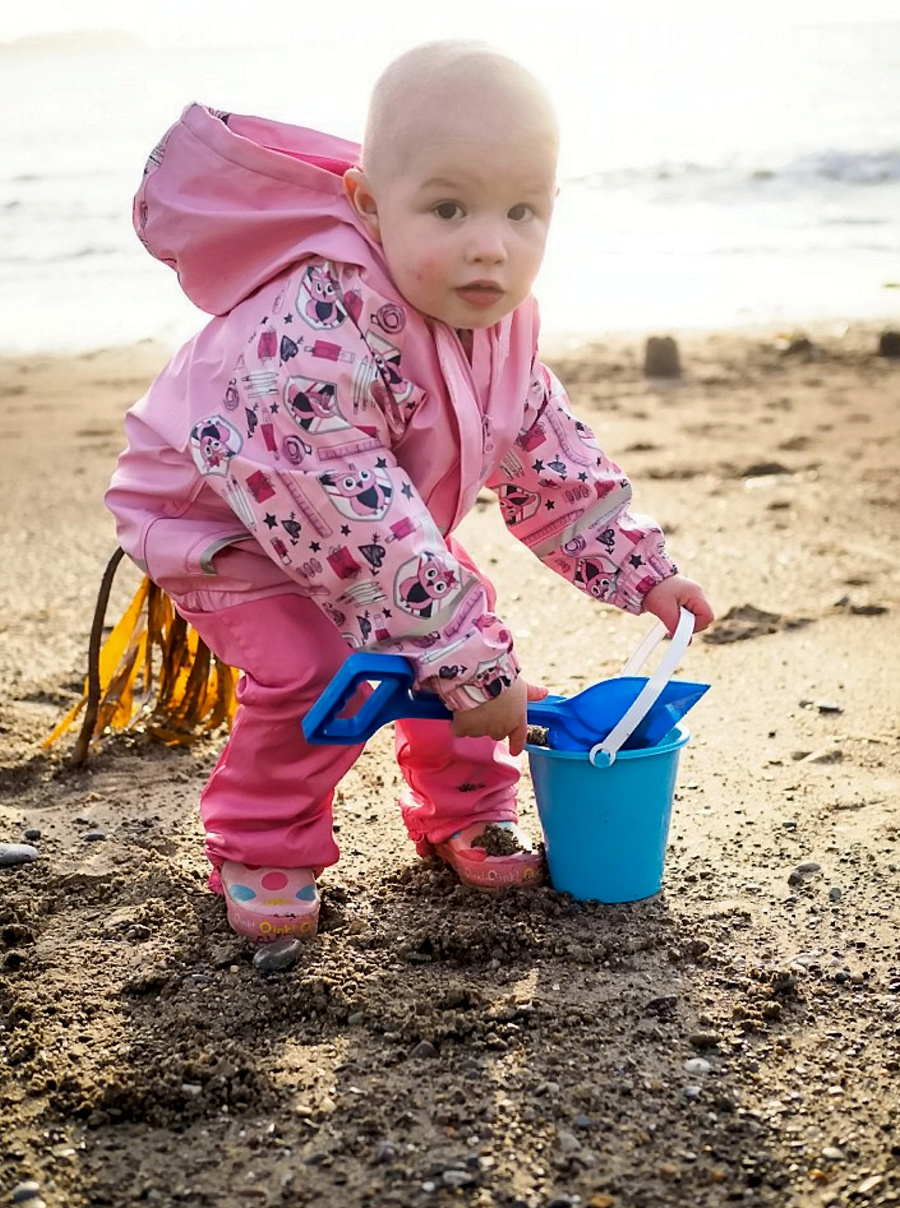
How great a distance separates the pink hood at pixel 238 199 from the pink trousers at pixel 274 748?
52cm

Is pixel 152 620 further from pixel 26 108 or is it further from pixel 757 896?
pixel 26 108

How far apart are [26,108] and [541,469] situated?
902 inches

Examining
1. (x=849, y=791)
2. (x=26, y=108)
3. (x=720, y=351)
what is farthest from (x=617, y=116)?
(x=849, y=791)

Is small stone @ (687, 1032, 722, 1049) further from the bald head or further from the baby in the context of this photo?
the bald head

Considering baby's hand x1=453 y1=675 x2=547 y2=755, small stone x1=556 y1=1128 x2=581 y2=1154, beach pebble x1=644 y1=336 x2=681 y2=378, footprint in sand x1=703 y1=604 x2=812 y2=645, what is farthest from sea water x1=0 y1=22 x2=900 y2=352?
small stone x1=556 y1=1128 x2=581 y2=1154

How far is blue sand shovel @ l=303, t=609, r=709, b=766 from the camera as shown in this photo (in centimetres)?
210

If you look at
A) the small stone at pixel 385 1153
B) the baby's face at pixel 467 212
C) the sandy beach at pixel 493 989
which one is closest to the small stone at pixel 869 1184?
the sandy beach at pixel 493 989

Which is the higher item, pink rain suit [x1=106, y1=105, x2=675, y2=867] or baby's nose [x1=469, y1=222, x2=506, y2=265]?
baby's nose [x1=469, y1=222, x2=506, y2=265]

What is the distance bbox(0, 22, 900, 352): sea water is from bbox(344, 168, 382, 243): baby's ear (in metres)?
6.57

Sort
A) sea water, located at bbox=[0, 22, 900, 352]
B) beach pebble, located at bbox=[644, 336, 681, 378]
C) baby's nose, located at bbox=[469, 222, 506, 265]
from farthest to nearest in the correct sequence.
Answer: sea water, located at bbox=[0, 22, 900, 352]
beach pebble, located at bbox=[644, 336, 681, 378]
baby's nose, located at bbox=[469, 222, 506, 265]

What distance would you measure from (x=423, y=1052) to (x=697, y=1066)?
378 mm

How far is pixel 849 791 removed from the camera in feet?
9.48

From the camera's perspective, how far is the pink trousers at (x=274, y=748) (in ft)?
7.53

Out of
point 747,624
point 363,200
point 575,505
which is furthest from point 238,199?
point 747,624
